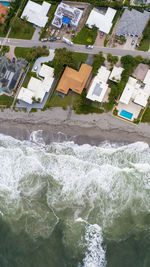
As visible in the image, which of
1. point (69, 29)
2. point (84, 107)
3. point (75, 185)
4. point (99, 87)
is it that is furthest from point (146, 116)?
point (69, 29)

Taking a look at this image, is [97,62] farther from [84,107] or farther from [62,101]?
[62,101]

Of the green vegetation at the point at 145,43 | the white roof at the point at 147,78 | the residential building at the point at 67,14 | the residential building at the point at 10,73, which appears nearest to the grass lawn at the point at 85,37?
the residential building at the point at 67,14

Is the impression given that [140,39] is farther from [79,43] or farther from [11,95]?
[11,95]

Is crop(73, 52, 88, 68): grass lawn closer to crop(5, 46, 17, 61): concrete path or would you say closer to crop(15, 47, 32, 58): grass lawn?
crop(15, 47, 32, 58): grass lawn

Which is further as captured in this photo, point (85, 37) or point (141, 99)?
point (85, 37)

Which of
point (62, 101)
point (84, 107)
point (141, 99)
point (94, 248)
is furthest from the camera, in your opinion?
point (62, 101)

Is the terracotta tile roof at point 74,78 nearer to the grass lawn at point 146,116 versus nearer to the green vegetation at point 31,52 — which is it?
the green vegetation at point 31,52

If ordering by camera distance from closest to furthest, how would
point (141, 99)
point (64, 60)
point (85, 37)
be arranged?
point (141, 99), point (64, 60), point (85, 37)

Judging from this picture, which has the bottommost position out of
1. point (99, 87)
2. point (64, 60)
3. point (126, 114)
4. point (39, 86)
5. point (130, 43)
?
point (39, 86)
